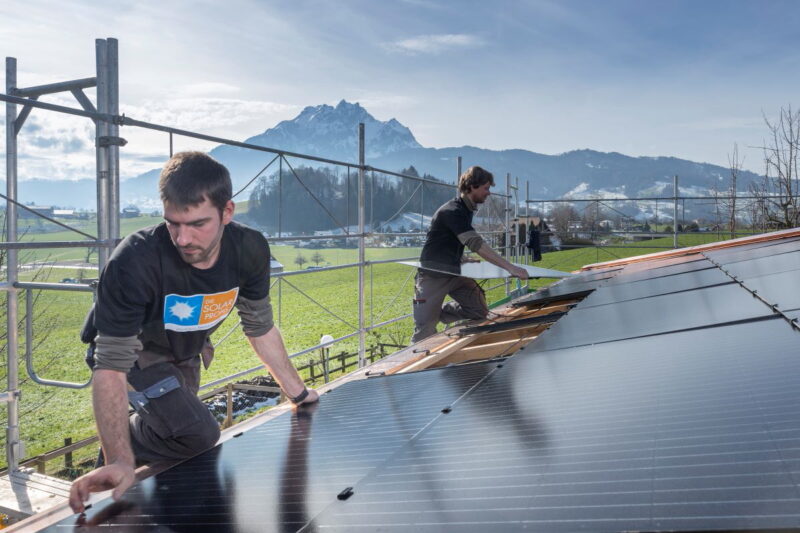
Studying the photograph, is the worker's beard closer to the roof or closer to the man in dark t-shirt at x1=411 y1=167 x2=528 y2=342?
the roof

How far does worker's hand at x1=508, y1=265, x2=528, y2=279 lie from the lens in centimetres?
495

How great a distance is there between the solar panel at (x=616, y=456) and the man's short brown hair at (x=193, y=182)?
121cm

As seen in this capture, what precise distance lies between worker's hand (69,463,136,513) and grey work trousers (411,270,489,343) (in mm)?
4232

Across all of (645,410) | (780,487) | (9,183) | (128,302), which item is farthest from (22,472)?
(780,487)

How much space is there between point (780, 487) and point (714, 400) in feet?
1.89

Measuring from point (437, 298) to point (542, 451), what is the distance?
4569mm

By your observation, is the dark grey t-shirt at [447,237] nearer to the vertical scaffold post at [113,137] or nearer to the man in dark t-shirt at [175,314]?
the vertical scaffold post at [113,137]

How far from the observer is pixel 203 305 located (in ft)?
8.39

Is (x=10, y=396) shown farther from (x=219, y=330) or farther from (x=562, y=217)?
(x=219, y=330)

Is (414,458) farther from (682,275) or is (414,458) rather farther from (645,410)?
(682,275)

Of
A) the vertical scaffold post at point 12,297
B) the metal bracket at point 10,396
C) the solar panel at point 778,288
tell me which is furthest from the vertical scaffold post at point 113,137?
the solar panel at point 778,288

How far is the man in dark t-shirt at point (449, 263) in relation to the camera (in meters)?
5.88

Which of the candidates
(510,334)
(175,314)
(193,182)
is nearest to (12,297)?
(175,314)

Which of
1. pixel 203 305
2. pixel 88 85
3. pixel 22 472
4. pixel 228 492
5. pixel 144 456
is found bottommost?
pixel 22 472
